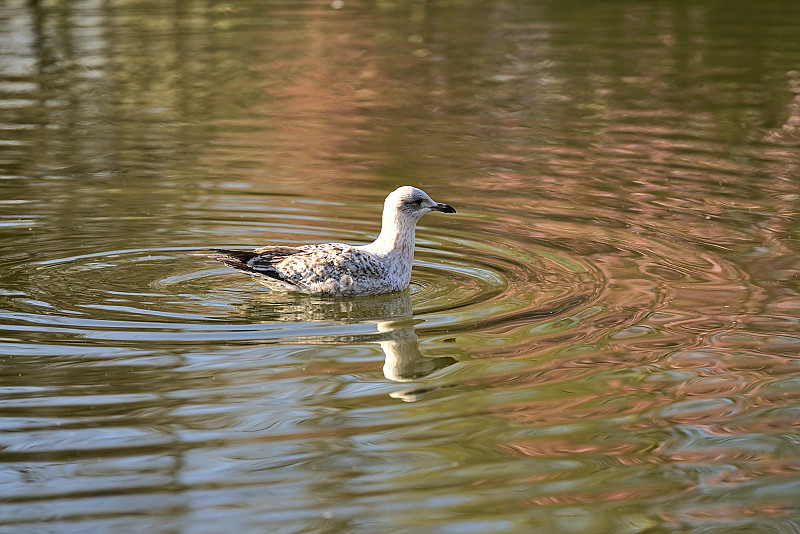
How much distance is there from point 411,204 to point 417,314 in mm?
990

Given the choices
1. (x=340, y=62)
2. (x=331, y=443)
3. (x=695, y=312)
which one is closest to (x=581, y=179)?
(x=695, y=312)

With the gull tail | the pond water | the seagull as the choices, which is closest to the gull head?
the seagull

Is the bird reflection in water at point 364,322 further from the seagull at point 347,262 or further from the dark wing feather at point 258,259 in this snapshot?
the dark wing feather at point 258,259

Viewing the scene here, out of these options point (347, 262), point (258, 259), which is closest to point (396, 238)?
point (347, 262)

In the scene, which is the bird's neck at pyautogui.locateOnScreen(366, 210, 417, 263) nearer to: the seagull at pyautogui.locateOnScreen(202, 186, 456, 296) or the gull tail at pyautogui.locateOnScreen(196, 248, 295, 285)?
the seagull at pyautogui.locateOnScreen(202, 186, 456, 296)

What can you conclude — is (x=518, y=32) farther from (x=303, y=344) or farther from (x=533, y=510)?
(x=533, y=510)

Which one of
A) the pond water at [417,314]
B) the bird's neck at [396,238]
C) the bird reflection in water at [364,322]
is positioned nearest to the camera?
the pond water at [417,314]

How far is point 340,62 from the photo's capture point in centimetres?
2011

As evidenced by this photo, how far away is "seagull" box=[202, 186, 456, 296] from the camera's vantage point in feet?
27.2

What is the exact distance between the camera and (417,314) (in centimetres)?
802

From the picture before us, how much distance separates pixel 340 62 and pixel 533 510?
15552mm

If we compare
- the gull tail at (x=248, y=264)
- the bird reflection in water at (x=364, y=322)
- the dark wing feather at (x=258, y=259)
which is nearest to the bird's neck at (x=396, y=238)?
the bird reflection in water at (x=364, y=322)

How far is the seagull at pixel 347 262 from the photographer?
27.2ft

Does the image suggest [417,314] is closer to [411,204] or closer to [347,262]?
[347,262]
